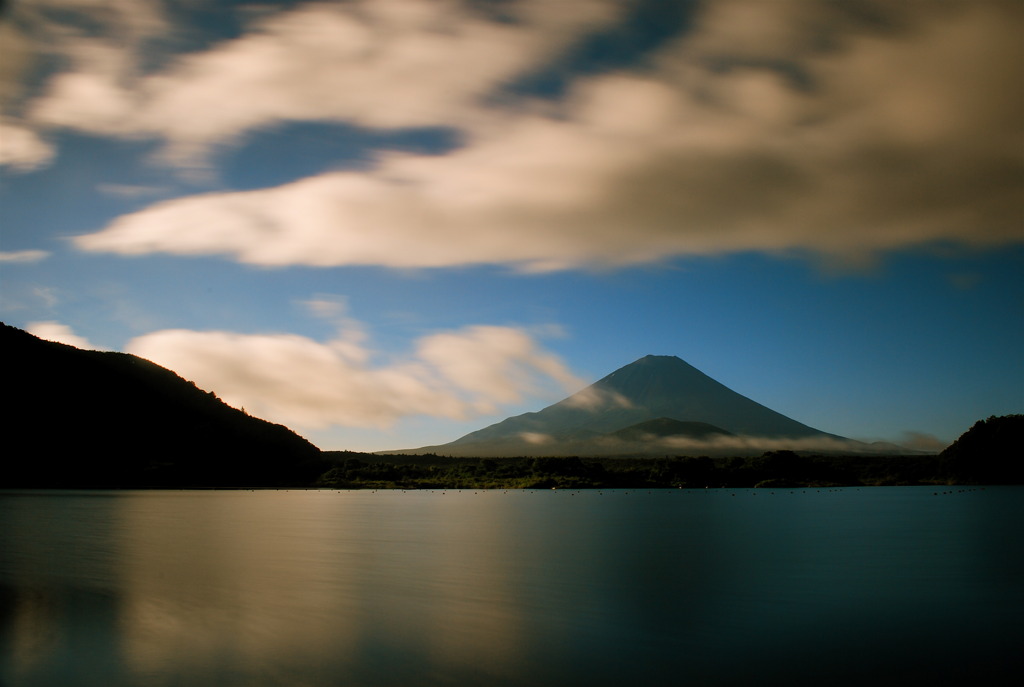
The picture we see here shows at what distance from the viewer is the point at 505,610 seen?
64.4 ft

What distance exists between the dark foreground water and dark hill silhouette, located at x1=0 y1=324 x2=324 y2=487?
90865 mm

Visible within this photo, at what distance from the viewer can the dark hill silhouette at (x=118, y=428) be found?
11806 centimetres

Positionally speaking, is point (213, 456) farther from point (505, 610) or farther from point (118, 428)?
point (505, 610)

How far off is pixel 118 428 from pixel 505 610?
420 ft

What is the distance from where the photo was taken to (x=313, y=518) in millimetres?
58656

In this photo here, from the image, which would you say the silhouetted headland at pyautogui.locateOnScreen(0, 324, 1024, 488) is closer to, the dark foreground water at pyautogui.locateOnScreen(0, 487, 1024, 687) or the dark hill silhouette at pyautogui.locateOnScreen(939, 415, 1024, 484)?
the dark hill silhouette at pyautogui.locateOnScreen(939, 415, 1024, 484)

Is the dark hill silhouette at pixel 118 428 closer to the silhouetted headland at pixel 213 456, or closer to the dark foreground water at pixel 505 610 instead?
the silhouetted headland at pixel 213 456

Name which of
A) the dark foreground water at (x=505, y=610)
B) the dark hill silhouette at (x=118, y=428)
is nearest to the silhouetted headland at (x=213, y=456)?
the dark hill silhouette at (x=118, y=428)

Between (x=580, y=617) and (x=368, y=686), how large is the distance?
6920 mm

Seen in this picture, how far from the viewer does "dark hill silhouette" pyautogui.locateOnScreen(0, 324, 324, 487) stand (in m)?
118

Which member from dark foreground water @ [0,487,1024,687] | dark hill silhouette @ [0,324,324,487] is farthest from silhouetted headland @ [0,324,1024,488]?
dark foreground water @ [0,487,1024,687]

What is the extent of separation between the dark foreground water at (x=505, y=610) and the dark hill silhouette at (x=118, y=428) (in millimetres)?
90865

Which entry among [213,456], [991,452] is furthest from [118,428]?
[991,452]

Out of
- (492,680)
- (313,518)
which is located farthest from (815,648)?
(313,518)
